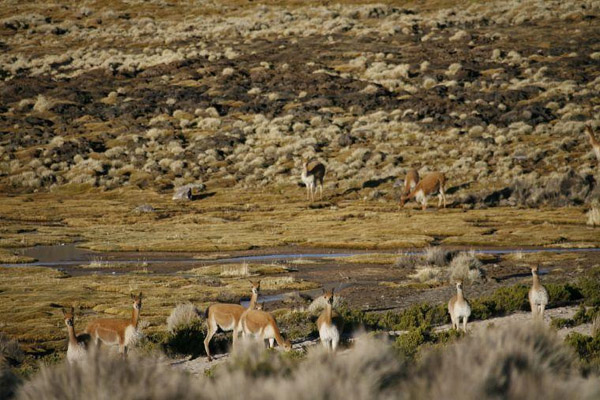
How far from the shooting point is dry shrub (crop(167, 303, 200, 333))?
635 inches

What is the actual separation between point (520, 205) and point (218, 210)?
1764 cm

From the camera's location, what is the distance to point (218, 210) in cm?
4456

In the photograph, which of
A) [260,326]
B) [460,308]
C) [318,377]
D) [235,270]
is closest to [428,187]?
[235,270]

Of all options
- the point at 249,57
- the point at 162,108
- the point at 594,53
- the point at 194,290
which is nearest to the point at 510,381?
the point at 194,290

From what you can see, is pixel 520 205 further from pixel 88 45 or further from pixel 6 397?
pixel 88 45

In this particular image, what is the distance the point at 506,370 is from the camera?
7.02m

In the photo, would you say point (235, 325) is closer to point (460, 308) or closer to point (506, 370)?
point (460, 308)

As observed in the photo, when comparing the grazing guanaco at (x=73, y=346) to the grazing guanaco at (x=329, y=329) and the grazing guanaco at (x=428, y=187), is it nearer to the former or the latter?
the grazing guanaco at (x=329, y=329)

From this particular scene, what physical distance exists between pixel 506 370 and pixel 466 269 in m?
16.4

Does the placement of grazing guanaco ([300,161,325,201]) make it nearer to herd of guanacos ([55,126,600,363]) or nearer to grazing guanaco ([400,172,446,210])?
grazing guanaco ([400,172,446,210])

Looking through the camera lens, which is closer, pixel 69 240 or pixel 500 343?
pixel 500 343

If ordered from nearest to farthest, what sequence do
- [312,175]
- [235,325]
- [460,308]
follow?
1. [235,325]
2. [460,308]
3. [312,175]

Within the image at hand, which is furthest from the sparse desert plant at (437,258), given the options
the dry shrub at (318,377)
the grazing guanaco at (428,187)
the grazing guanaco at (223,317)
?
the dry shrub at (318,377)

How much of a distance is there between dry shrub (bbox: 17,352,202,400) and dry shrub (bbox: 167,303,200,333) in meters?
8.99
